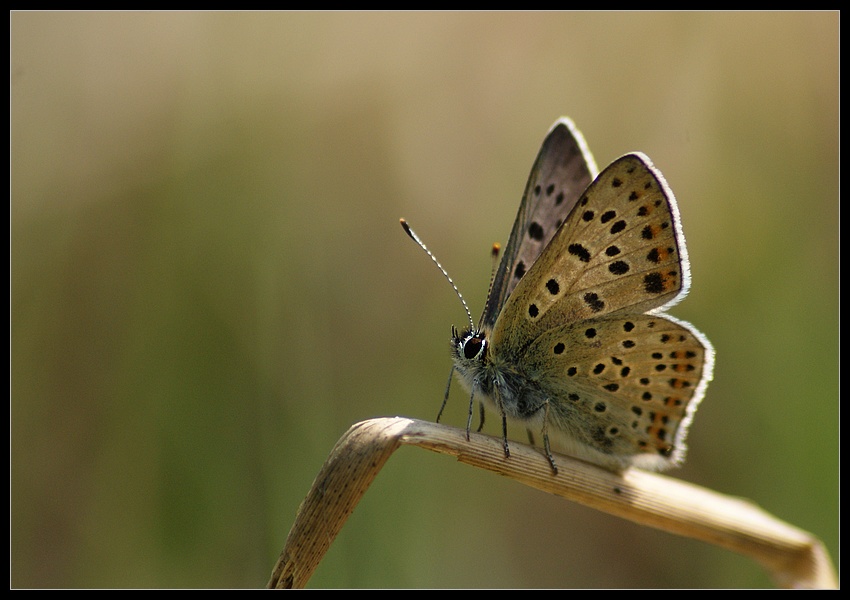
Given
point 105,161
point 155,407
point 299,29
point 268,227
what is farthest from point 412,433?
point 299,29

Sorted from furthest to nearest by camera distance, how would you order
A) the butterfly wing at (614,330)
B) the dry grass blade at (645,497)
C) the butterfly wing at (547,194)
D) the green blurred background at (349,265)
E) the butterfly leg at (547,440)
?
the green blurred background at (349,265) < the butterfly wing at (547,194) < the butterfly wing at (614,330) < the butterfly leg at (547,440) < the dry grass blade at (645,497)

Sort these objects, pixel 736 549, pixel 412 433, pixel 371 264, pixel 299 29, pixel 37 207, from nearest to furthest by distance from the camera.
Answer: pixel 412 433
pixel 736 549
pixel 37 207
pixel 371 264
pixel 299 29

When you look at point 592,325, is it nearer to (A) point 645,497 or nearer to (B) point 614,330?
(B) point 614,330

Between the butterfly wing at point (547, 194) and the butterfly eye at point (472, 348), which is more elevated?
the butterfly wing at point (547, 194)

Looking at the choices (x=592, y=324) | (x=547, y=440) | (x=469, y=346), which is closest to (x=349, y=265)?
(x=469, y=346)

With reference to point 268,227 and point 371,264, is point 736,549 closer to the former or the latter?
point 371,264

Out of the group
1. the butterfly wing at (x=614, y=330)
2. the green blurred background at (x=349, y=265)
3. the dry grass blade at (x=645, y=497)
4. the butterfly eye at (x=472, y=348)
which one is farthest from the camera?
the green blurred background at (x=349, y=265)

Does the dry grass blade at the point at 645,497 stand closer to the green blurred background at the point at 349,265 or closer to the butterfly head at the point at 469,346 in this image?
the butterfly head at the point at 469,346

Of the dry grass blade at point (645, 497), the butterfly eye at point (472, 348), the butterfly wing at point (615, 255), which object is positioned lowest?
the dry grass blade at point (645, 497)

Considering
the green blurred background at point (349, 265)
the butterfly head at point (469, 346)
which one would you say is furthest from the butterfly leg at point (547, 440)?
the green blurred background at point (349, 265)
